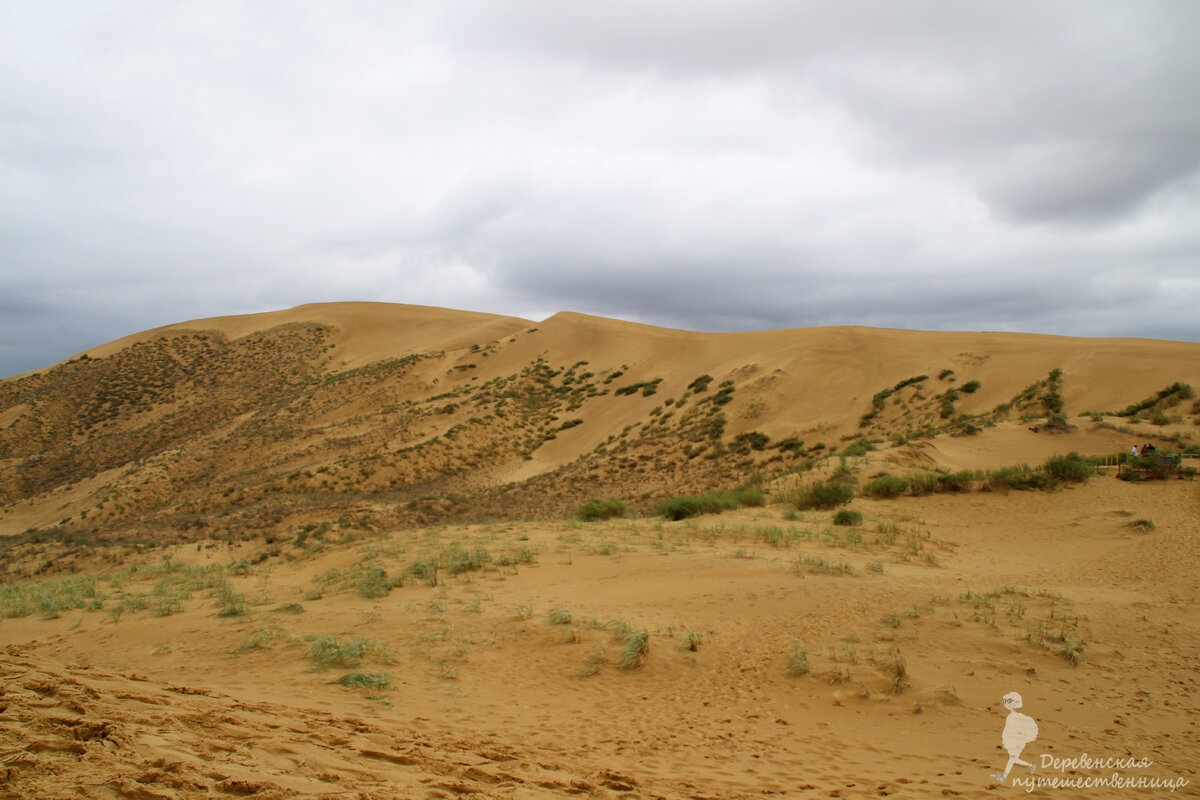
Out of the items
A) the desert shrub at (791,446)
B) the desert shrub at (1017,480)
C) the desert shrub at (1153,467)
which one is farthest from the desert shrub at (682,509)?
the desert shrub at (1153,467)

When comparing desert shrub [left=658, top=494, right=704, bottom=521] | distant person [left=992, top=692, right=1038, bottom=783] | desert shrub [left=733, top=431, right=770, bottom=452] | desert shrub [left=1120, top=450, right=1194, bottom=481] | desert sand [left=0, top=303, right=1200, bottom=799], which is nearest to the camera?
desert sand [left=0, top=303, right=1200, bottom=799]

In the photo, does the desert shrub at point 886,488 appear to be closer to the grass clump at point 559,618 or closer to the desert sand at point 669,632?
the desert sand at point 669,632

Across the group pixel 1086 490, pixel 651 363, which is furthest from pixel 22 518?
pixel 1086 490

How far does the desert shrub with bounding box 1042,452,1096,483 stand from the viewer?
1700cm

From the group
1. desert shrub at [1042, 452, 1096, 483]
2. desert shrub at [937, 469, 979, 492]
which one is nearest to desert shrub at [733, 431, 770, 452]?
desert shrub at [937, 469, 979, 492]

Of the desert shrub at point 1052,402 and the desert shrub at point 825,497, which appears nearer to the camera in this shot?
the desert shrub at point 825,497

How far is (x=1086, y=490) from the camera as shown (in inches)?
650

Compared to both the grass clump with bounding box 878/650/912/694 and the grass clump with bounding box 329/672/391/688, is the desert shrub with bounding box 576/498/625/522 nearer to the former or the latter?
the grass clump with bounding box 329/672/391/688

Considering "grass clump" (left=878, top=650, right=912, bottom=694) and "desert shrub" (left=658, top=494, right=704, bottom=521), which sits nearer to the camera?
"grass clump" (left=878, top=650, right=912, bottom=694)

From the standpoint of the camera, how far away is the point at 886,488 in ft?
57.4

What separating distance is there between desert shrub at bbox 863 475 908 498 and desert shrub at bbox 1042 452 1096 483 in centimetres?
377

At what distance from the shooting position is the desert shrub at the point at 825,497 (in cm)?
1644

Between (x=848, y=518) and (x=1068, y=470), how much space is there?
7.33 meters

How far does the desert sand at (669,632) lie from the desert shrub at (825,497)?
83 cm
